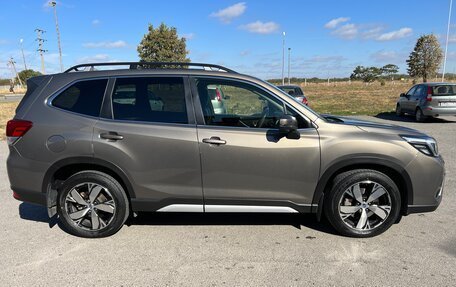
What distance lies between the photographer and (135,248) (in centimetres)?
383

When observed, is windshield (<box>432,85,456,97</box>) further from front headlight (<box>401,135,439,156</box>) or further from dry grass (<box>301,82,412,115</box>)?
front headlight (<box>401,135,439,156</box>)

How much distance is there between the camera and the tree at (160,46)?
116 ft

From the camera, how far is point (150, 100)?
4.00m

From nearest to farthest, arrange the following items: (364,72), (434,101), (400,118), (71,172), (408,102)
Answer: (71,172), (434,101), (408,102), (400,118), (364,72)

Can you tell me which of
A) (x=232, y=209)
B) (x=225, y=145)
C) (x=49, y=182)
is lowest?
(x=232, y=209)

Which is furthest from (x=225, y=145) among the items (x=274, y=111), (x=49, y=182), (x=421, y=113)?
(x=421, y=113)

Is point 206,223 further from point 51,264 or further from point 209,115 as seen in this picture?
point 51,264

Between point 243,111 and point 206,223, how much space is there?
1418 millimetres

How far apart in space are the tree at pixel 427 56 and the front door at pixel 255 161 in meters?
52.0

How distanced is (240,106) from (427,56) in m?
53.0

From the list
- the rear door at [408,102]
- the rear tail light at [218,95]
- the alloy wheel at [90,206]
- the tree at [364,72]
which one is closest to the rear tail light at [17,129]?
the alloy wheel at [90,206]

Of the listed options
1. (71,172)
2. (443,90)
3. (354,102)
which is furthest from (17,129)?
(354,102)

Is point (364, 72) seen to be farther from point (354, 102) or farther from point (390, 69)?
point (354, 102)

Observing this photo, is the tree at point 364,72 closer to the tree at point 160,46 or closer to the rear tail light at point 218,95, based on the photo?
the tree at point 160,46
